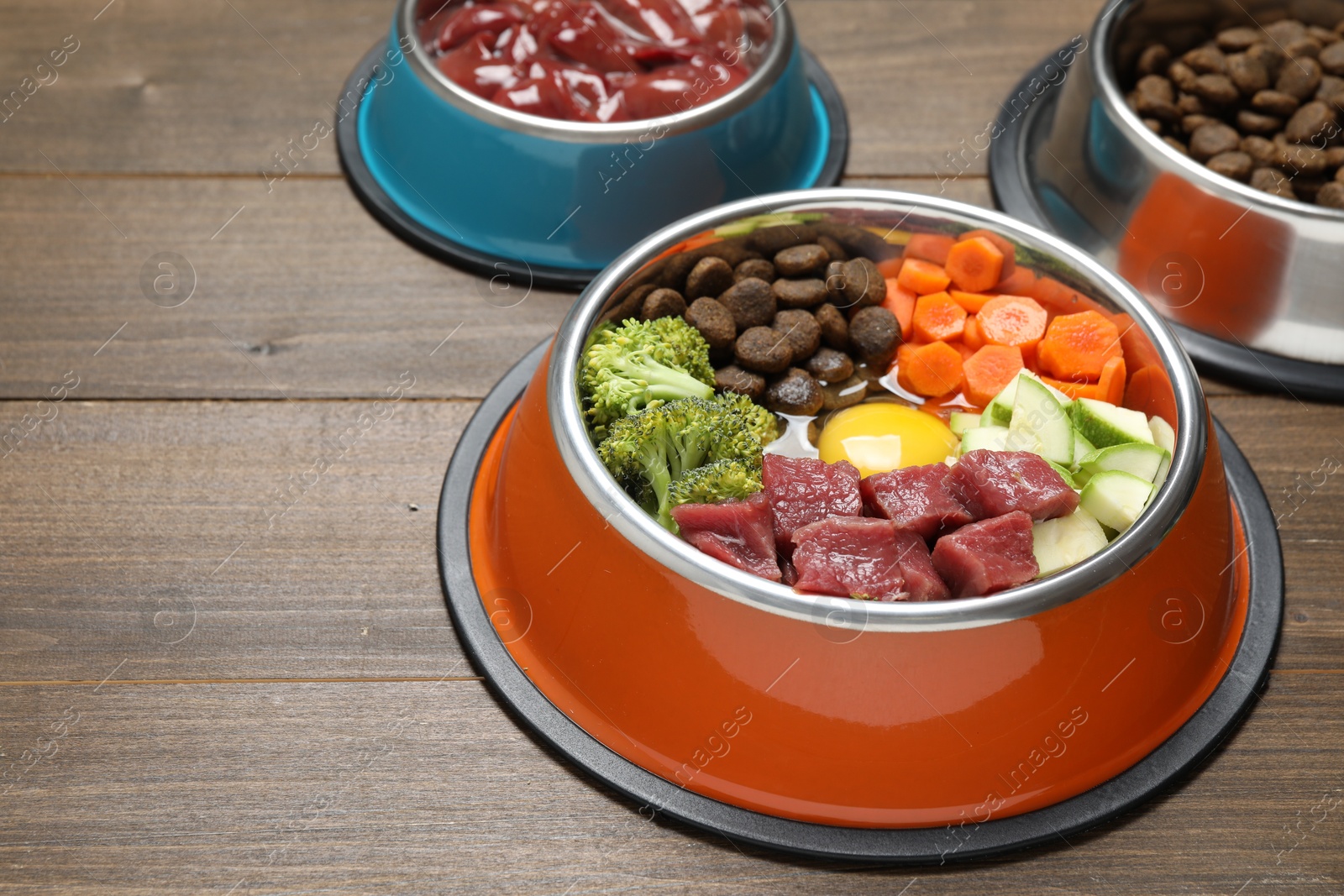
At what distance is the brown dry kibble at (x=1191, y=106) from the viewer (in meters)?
1.68

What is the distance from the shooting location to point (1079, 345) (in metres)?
1.33

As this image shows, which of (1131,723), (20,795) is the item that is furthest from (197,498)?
(1131,723)

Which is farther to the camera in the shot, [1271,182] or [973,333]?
[1271,182]

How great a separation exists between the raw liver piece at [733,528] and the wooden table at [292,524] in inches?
11.3

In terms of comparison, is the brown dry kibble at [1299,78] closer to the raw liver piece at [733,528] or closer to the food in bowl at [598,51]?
the food in bowl at [598,51]

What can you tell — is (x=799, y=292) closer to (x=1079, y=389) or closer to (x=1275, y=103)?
(x=1079, y=389)

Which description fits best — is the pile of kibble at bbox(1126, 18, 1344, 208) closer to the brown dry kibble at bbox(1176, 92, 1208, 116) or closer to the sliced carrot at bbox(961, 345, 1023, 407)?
the brown dry kibble at bbox(1176, 92, 1208, 116)

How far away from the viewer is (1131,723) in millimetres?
1126

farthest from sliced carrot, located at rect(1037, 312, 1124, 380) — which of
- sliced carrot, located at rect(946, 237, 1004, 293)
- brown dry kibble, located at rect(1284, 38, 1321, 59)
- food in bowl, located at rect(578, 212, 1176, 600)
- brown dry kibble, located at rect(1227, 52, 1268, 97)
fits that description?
brown dry kibble, located at rect(1284, 38, 1321, 59)

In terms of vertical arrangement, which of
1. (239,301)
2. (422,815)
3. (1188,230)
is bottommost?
(422,815)

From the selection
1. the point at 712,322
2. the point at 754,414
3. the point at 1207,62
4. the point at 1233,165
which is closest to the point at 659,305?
the point at 712,322

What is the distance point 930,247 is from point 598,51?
1.95 feet

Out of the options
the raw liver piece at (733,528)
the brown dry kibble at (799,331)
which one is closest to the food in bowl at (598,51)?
the brown dry kibble at (799,331)

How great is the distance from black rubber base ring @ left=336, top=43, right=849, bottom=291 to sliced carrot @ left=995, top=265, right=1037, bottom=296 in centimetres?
43
